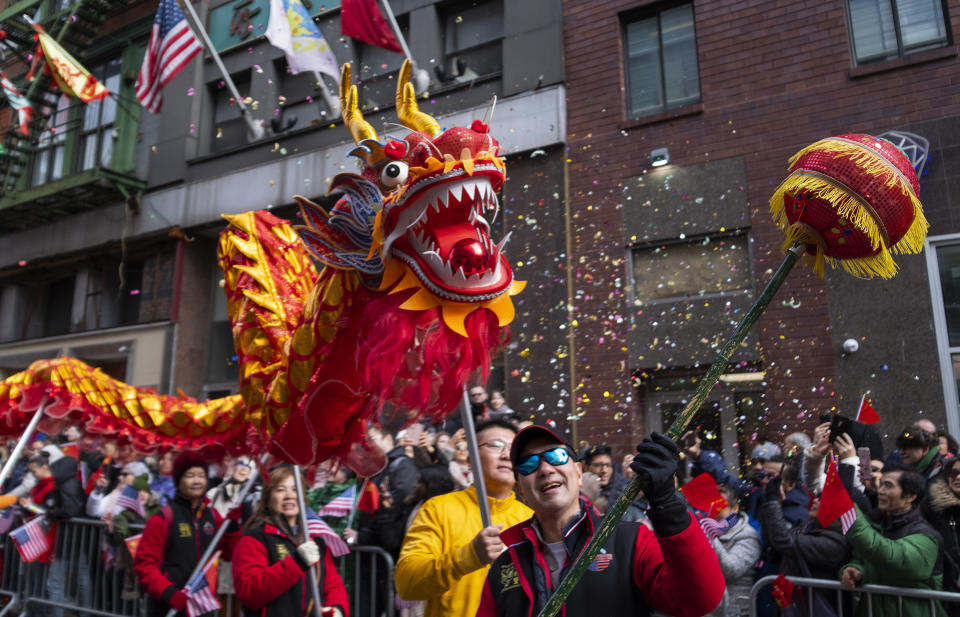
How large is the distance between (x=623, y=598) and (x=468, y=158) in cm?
134

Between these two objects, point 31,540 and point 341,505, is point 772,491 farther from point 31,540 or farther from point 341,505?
point 31,540

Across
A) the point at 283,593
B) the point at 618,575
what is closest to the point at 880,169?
the point at 618,575

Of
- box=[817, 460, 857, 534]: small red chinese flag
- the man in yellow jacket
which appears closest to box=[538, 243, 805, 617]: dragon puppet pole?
the man in yellow jacket

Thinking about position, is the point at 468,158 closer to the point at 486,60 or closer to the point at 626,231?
the point at 626,231

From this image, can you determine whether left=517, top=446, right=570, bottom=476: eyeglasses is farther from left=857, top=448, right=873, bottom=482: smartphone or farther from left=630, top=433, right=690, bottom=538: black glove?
left=857, top=448, right=873, bottom=482: smartphone

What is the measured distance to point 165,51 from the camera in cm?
995

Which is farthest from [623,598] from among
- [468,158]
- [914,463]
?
[914,463]

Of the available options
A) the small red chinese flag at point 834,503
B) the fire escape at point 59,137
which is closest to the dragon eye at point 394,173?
the small red chinese flag at point 834,503

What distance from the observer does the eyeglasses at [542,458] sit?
83.8 inches

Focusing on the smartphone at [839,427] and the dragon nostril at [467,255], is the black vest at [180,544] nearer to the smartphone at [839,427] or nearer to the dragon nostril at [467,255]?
the dragon nostril at [467,255]

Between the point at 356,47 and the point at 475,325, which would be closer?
the point at 475,325

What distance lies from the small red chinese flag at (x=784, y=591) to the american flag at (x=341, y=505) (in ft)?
8.76

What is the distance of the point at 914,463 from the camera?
5.02 metres

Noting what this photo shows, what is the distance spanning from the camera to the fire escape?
12484 millimetres
